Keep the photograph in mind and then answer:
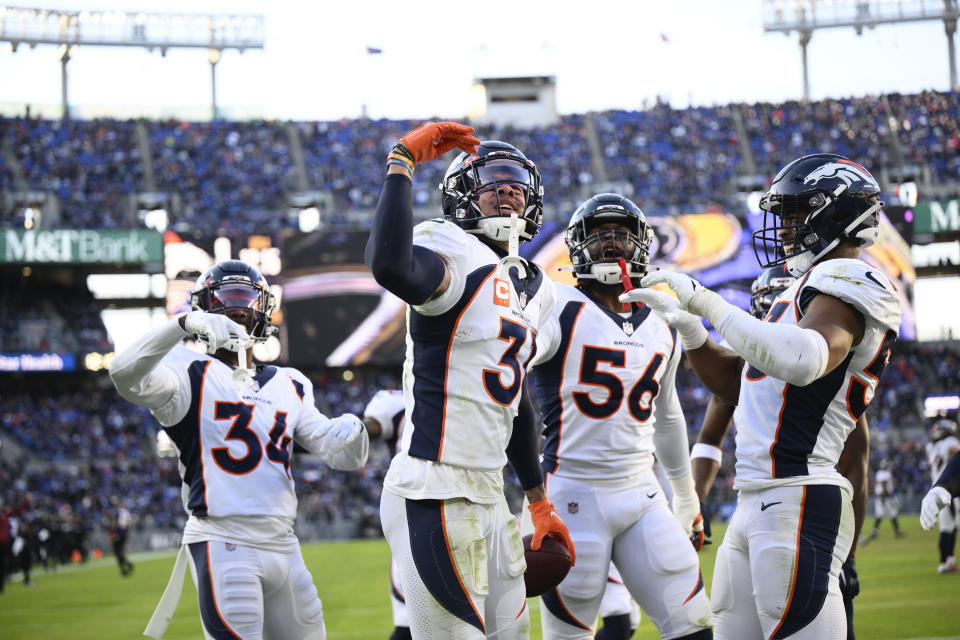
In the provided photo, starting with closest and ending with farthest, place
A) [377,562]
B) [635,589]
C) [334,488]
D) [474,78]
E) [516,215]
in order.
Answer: [516,215] < [635,589] < [377,562] < [334,488] < [474,78]

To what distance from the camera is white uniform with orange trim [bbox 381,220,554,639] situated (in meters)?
3.62

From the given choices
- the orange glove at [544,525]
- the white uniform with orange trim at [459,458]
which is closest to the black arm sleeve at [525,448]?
the orange glove at [544,525]

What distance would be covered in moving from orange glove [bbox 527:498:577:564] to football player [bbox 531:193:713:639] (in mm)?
615

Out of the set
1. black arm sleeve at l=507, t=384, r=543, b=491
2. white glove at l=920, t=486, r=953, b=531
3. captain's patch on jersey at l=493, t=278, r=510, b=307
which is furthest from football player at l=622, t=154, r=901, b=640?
black arm sleeve at l=507, t=384, r=543, b=491

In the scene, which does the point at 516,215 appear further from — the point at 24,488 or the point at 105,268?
the point at 105,268

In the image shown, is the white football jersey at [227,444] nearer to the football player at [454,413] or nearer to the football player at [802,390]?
the football player at [454,413]

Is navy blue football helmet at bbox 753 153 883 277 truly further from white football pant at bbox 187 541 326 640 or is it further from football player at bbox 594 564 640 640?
white football pant at bbox 187 541 326 640

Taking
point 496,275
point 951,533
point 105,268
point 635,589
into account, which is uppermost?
point 105,268

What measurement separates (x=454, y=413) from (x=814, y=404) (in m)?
1.36

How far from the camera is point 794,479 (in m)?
3.92

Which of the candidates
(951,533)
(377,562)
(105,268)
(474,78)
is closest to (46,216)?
(105,268)

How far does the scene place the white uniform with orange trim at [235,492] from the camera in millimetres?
4723

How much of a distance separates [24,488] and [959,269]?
29238 millimetres

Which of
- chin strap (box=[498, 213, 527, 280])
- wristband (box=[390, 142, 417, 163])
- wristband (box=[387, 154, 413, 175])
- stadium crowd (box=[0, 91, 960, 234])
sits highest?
stadium crowd (box=[0, 91, 960, 234])
